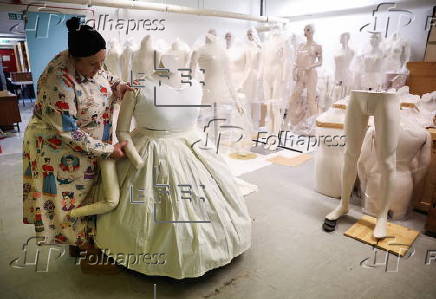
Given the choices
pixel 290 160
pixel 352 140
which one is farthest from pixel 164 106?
pixel 290 160

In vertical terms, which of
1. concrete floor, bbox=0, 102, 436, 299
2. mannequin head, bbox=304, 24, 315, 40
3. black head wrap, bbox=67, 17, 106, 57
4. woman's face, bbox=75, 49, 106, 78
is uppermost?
mannequin head, bbox=304, 24, 315, 40

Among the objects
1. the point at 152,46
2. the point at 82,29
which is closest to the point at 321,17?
the point at 152,46

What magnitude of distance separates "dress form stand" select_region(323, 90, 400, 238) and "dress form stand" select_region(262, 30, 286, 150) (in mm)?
2197

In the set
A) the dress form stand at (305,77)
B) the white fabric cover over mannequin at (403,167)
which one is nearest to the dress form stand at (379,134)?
the white fabric cover over mannequin at (403,167)

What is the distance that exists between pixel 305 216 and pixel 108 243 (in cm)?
163

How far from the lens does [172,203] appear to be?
5.79ft

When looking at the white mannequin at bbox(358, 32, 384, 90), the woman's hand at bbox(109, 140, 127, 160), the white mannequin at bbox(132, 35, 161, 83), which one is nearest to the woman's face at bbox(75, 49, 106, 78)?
the woman's hand at bbox(109, 140, 127, 160)

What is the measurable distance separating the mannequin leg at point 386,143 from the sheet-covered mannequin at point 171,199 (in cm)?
109

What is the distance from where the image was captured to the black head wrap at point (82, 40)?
1506mm

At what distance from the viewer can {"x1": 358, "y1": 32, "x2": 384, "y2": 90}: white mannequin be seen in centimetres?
430

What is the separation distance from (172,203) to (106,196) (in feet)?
1.22

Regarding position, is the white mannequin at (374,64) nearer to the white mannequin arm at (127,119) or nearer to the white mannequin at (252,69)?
the white mannequin at (252,69)

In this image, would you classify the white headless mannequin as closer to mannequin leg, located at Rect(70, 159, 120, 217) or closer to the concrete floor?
the concrete floor

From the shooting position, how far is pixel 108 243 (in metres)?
1.81
